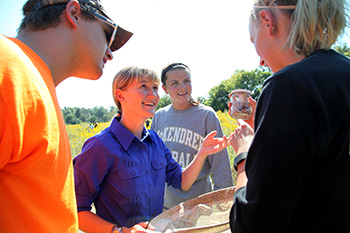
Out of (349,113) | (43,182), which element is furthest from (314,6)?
(43,182)

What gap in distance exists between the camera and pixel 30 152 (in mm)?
769

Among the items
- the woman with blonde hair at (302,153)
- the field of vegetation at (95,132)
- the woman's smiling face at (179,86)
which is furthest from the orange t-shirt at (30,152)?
the field of vegetation at (95,132)

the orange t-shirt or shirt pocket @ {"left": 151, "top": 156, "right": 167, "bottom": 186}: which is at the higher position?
the orange t-shirt

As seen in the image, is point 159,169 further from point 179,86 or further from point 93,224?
point 179,86

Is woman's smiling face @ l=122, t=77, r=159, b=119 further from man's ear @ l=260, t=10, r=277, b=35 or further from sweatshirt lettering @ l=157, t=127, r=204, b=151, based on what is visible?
man's ear @ l=260, t=10, r=277, b=35

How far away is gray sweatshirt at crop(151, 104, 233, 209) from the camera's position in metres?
2.76

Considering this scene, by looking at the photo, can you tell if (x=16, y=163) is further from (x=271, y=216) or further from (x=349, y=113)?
(x=349, y=113)

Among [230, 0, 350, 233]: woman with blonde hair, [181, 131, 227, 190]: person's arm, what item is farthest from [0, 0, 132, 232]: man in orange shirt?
[181, 131, 227, 190]: person's arm

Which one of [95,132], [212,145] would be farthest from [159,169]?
[95,132]

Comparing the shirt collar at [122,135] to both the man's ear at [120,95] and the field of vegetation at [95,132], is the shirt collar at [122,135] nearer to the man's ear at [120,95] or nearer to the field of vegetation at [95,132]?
the man's ear at [120,95]

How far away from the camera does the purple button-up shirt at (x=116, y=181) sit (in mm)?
1662

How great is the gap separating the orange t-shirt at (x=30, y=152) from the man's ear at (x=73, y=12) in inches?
15.0

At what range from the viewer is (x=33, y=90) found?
0.76 meters

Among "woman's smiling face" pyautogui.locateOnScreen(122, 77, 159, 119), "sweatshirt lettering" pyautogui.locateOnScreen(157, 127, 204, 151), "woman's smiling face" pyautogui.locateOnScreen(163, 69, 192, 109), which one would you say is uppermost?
"woman's smiling face" pyautogui.locateOnScreen(163, 69, 192, 109)
